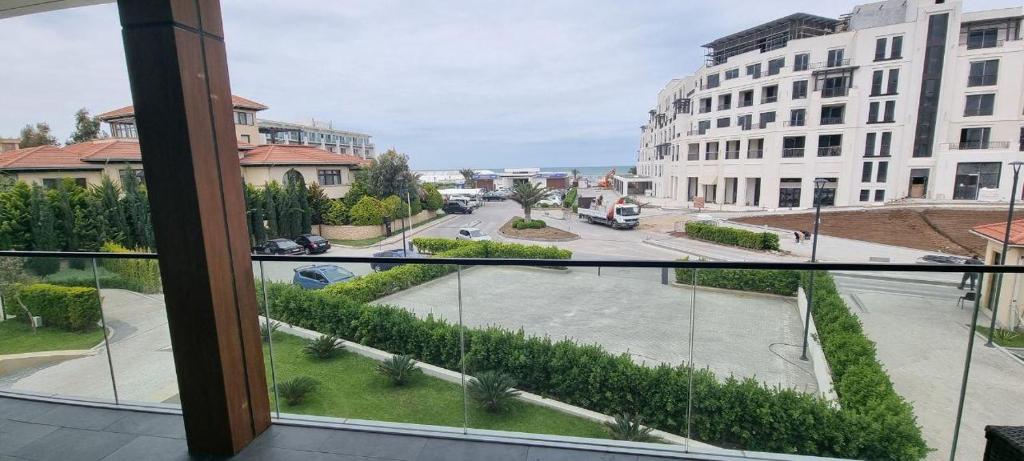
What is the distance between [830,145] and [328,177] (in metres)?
31.1

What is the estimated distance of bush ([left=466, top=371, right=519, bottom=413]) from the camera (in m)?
2.28

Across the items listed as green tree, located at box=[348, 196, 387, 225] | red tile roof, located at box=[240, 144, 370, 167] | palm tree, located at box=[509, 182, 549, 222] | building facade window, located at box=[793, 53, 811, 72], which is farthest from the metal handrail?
building facade window, located at box=[793, 53, 811, 72]

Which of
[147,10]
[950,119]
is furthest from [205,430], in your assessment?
[950,119]

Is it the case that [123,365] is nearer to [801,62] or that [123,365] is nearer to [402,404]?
[402,404]

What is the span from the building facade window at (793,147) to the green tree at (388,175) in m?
24.5

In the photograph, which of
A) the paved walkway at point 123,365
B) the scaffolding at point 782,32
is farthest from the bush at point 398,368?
the scaffolding at point 782,32

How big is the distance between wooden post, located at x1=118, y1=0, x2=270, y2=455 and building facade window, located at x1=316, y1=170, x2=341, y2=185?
84.8 ft

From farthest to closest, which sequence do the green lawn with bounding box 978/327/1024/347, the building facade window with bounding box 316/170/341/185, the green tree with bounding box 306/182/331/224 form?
the building facade window with bounding box 316/170/341/185
the green tree with bounding box 306/182/331/224
the green lawn with bounding box 978/327/1024/347

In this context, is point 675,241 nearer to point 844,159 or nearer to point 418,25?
point 844,159

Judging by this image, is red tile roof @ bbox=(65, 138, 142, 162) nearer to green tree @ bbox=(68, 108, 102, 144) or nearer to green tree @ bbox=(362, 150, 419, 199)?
green tree @ bbox=(68, 108, 102, 144)

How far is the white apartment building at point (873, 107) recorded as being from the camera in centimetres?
2356

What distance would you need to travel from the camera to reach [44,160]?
18.6m

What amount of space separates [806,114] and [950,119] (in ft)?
23.0

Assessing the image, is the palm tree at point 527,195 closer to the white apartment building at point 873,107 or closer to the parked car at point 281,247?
the parked car at point 281,247
